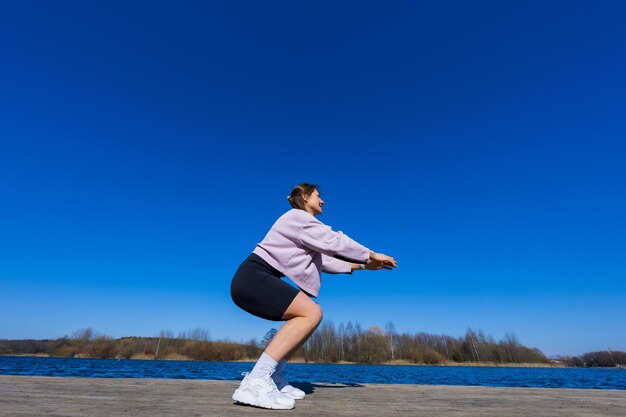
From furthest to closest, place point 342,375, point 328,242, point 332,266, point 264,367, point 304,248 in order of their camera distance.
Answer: point 342,375 → point 332,266 → point 304,248 → point 328,242 → point 264,367

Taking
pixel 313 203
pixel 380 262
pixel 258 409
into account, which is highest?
pixel 313 203

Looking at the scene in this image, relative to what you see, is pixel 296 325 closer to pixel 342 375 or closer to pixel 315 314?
pixel 315 314

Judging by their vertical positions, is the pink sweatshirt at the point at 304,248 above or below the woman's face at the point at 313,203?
below

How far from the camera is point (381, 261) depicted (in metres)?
2.89

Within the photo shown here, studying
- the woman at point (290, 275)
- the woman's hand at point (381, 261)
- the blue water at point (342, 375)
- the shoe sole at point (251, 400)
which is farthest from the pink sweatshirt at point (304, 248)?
the blue water at point (342, 375)

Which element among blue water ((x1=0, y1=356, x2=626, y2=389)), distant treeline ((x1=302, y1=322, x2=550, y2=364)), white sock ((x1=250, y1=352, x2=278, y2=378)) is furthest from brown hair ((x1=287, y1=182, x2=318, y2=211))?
distant treeline ((x1=302, y1=322, x2=550, y2=364))

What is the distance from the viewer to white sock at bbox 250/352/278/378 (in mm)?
2248

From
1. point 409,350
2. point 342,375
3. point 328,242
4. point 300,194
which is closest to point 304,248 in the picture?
point 328,242

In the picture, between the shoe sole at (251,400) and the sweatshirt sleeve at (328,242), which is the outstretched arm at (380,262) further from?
the shoe sole at (251,400)

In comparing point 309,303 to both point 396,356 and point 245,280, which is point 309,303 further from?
point 396,356

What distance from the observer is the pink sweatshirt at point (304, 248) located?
2680 millimetres

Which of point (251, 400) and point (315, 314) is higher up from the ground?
point (315, 314)

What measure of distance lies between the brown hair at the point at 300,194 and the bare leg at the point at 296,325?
903 mm

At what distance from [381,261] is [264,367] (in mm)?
1261
